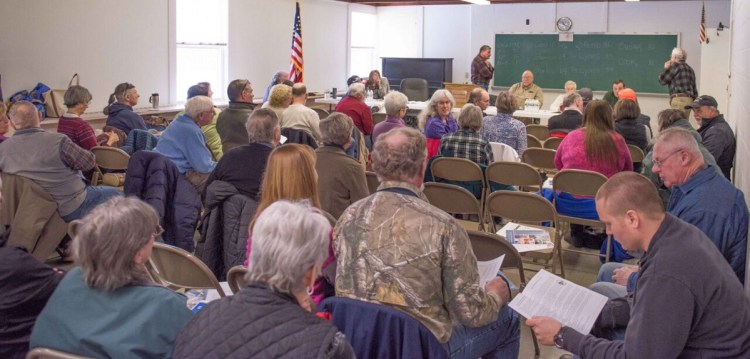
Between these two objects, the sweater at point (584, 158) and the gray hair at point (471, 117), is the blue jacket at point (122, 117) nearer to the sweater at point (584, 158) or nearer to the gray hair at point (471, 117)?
the gray hair at point (471, 117)

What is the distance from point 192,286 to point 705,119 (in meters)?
4.95

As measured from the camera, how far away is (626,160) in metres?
5.24

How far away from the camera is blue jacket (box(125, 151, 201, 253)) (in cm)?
439

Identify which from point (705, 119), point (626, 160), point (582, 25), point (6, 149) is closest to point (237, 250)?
point (6, 149)

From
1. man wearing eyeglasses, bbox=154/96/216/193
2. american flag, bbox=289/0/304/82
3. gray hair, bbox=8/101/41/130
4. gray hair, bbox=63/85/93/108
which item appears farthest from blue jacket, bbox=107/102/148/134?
american flag, bbox=289/0/304/82

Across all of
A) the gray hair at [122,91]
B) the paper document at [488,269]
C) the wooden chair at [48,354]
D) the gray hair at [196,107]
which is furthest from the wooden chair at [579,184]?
the gray hair at [122,91]

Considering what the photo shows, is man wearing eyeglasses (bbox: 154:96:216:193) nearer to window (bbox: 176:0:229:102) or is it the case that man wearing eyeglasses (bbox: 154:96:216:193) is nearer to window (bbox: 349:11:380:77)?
window (bbox: 176:0:229:102)

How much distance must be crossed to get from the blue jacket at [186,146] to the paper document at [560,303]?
310 centimetres

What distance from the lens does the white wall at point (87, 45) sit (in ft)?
25.9

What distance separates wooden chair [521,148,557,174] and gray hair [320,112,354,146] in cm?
278

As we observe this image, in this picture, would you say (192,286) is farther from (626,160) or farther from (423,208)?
(626,160)

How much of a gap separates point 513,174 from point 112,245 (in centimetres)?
382

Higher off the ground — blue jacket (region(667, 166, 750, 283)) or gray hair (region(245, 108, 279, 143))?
gray hair (region(245, 108, 279, 143))

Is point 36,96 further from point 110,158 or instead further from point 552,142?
point 552,142
